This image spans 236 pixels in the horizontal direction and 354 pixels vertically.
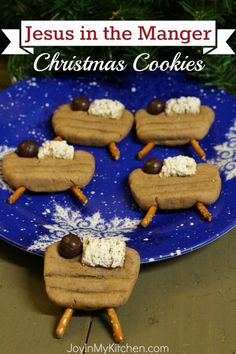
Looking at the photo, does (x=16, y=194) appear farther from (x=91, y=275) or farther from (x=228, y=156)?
(x=228, y=156)

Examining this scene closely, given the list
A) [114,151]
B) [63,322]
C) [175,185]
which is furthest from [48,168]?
[63,322]

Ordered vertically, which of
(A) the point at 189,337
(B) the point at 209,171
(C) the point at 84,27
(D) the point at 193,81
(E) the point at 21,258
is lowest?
(A) the point at 189,337

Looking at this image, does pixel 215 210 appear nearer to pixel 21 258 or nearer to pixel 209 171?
pixel 209 171

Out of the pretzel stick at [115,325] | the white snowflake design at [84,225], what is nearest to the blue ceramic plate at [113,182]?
the white snowflake design at [84,225]

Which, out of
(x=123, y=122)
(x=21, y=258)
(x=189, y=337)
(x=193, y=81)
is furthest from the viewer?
(x=193, y=81)

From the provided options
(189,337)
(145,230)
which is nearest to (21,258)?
(145,230)

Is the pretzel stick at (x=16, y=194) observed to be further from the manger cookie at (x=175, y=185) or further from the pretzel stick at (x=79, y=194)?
the manger cookie at (x=175, y=185)
